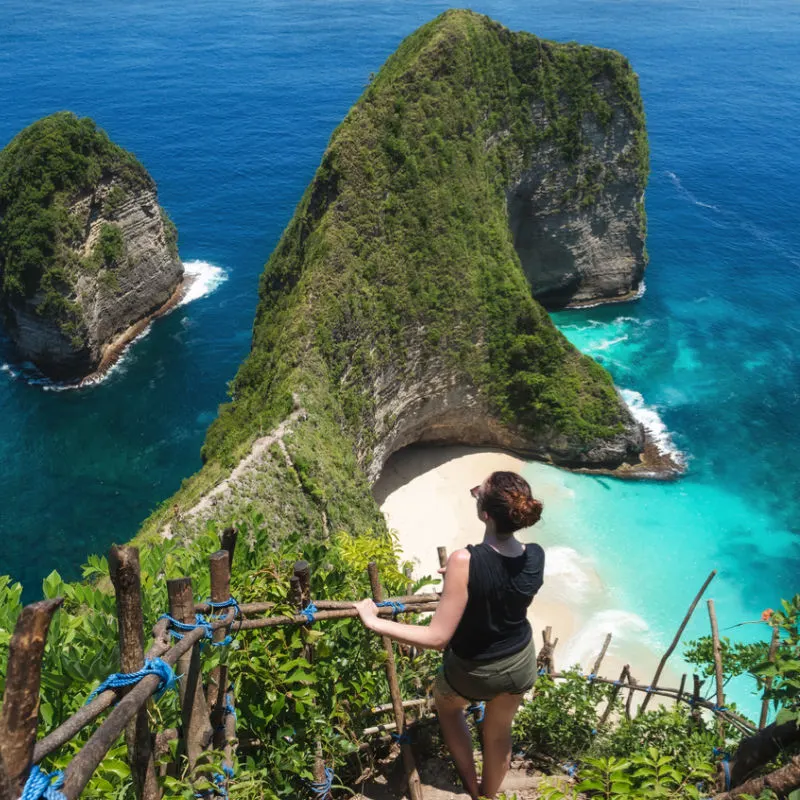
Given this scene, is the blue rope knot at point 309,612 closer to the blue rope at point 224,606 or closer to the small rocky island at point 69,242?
the blue rope at point 224,606

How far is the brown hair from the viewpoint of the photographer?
19.7 feet

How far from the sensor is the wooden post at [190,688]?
613cm

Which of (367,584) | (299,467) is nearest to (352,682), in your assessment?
(367,584)

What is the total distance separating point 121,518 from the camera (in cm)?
3369

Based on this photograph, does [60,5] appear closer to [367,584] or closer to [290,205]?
[290,205]

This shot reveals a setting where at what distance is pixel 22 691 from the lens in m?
3.77

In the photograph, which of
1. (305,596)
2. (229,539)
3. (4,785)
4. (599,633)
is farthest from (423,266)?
(4,785)

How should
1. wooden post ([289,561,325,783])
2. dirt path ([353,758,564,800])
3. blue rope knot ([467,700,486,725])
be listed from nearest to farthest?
wooden post ([289,561,325,783]), dirt path ([353,758,564,800]), blue rope knot ([467,700,486,725])

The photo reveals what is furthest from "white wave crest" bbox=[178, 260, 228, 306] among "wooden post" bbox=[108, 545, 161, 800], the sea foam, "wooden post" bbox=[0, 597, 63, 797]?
"wooden post" bbox=[0, 597, 63, 797]

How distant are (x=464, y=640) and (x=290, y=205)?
198ft

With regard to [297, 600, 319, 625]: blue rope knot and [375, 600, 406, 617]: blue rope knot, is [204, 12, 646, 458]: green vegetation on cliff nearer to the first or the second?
[375, 600, 406, 617]: blue rope knot

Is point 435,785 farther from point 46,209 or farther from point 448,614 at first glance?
point 46,209

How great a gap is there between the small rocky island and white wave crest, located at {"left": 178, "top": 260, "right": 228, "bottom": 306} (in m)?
5.45

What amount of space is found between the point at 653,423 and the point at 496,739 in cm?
3485
